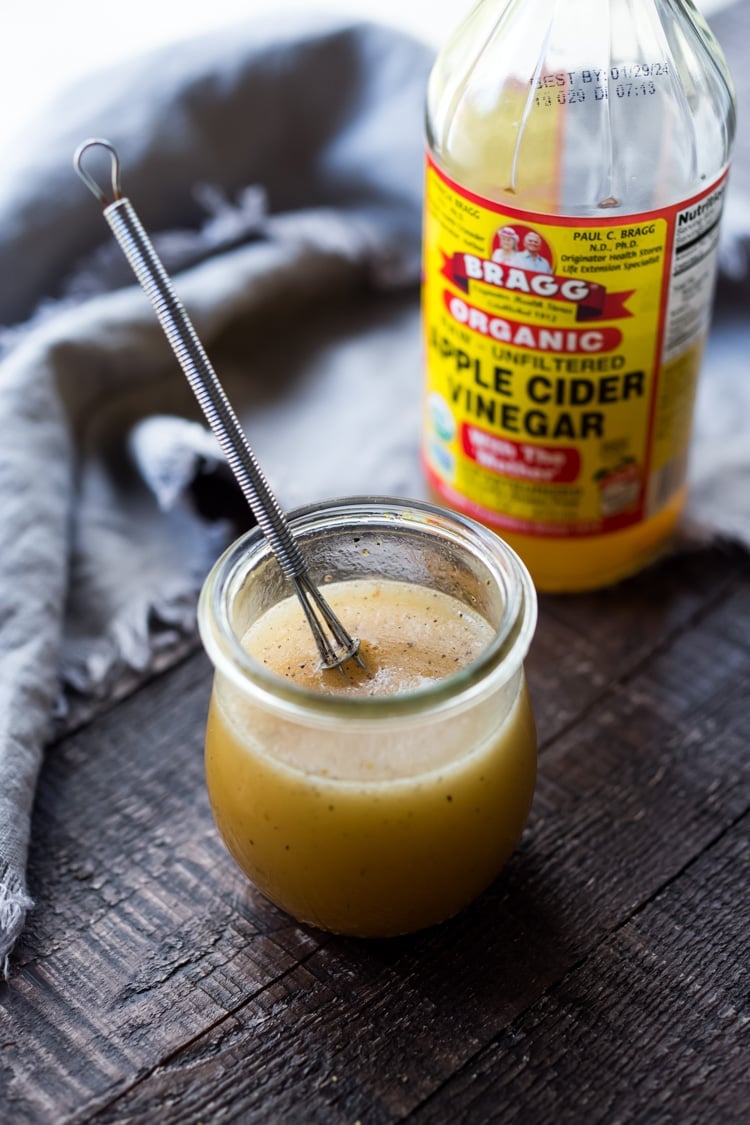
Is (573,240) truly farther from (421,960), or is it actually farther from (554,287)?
(421,960)

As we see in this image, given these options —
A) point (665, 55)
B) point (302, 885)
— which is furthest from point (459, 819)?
point (665, 55)

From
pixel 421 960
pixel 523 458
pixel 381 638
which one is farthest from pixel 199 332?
pixel 421 960

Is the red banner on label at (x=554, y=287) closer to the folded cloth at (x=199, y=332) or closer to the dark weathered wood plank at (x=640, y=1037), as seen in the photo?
the folded cloth at (x=199, y=332)

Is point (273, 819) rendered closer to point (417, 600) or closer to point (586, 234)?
point (417, 600)

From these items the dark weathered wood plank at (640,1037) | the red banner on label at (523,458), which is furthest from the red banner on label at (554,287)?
the dark weathered wood plank at (640,1037)

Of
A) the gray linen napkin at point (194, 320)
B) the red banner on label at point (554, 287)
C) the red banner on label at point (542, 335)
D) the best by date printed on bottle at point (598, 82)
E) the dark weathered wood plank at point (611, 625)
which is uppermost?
the best by date printed on bottle at point (598, 82)

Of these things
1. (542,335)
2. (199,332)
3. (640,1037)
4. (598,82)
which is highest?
(598,82)
